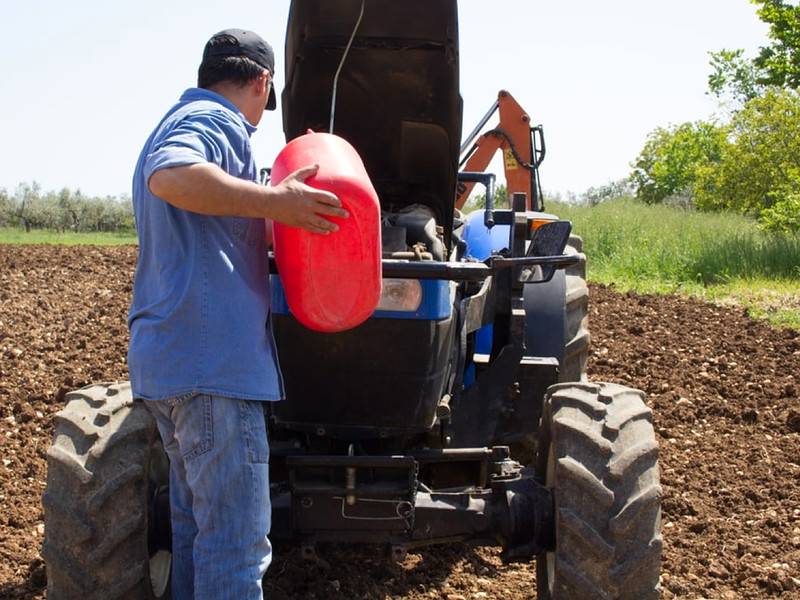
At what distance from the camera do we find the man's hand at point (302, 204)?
272 cm

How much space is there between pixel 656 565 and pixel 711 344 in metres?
6.93

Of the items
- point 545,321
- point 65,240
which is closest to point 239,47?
point 545,321

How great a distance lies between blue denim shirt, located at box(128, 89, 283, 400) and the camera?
2.83 meters

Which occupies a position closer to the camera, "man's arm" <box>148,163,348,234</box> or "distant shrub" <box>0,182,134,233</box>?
"man's arm" <box>148,163,348,234</box>

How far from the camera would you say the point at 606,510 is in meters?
3.57

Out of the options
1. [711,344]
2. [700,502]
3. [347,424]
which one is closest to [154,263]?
[347,424]

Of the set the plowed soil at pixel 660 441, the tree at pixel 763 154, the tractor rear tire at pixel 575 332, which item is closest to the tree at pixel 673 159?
the tree at pixel 763 154

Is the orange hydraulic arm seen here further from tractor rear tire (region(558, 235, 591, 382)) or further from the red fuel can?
the red fuel can

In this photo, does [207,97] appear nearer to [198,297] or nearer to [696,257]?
[198,297]

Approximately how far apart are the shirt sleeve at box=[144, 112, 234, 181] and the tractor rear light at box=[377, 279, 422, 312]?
91 cm

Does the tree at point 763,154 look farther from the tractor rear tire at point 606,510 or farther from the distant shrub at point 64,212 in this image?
the distant shrub at point 64,212

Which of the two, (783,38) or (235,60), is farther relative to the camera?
(783,38)

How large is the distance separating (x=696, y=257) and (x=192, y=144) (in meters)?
15.7

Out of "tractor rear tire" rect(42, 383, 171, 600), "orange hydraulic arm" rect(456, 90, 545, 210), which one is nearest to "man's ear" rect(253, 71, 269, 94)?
"tractor rear tire" rect(42, 383, 171, 600)
